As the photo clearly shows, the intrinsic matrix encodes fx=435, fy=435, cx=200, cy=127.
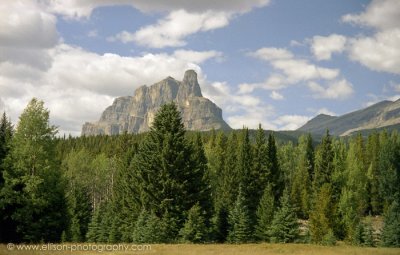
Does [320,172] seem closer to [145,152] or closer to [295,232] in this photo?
[295,232]

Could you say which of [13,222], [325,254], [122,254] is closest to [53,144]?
[13,222]

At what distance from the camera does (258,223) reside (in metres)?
52.9

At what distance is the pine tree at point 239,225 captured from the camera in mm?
43450

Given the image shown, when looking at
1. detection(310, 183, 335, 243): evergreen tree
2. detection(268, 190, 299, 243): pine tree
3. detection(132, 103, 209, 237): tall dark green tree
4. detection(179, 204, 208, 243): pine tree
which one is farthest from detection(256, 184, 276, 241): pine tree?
detection(179, 204, 208, 243): pine tree

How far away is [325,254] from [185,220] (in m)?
16.1

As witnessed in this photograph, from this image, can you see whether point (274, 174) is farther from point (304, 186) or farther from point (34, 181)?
point (34, 181)

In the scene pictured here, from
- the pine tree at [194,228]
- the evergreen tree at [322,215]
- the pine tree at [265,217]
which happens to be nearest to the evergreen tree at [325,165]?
the evergreen tree at [322,215]

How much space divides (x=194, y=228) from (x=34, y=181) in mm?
14557

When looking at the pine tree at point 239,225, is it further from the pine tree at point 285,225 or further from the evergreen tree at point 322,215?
the evergreen tree at point 322,215

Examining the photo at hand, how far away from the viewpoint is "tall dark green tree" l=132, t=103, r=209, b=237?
39438 mm

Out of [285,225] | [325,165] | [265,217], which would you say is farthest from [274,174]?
[285,225]

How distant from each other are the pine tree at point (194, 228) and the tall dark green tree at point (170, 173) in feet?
4.85

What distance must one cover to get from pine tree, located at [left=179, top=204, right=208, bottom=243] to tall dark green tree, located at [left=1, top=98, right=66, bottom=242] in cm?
1210

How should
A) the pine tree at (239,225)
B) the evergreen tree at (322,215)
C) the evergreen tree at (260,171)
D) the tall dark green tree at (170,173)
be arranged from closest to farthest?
the tall dark green tree at (170,173) < the pine tree at (239,225) < the evergreen tree at (322,215) < the evergreen tree at (260,171)
